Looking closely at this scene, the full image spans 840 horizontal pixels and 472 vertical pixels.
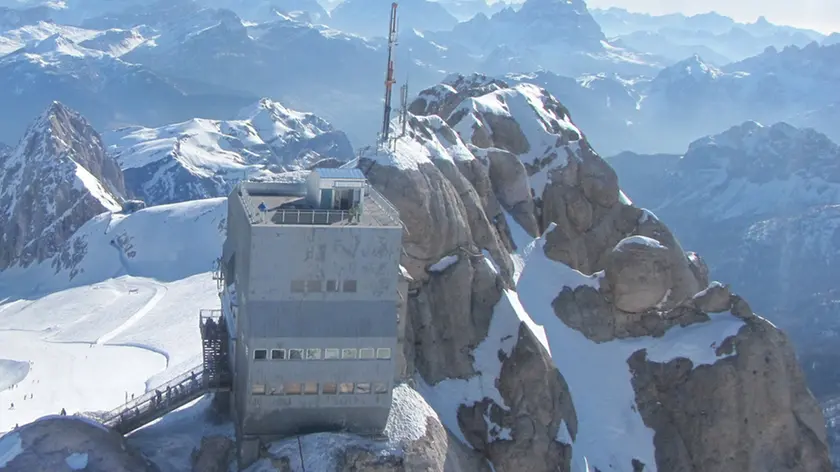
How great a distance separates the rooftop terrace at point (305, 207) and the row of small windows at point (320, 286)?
3025 mm

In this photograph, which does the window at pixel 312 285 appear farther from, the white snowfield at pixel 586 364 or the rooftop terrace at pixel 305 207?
the white snowfield at pixel 586 364

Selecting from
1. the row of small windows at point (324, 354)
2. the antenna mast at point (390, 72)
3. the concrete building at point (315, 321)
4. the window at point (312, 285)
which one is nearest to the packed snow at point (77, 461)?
the concrete building at point (315, 321)

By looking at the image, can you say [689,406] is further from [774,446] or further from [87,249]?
[87,249]

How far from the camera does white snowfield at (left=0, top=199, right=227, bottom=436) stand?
76812mm

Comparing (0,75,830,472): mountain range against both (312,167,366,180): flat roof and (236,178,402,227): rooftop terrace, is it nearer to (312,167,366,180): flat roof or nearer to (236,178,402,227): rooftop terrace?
(236,178,402,227): rooftop terrace

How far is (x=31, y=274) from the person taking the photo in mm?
158000

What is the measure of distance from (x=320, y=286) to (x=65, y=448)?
1474 centimetres

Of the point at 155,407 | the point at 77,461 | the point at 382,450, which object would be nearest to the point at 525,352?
the point at 382,450

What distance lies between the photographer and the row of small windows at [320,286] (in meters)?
45.4

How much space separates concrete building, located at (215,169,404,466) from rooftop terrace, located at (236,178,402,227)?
10 cm

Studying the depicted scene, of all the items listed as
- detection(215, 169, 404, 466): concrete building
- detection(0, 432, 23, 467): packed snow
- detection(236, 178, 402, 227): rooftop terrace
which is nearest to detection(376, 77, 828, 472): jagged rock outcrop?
detection(236, 178, 402, 227): rooftop terrace

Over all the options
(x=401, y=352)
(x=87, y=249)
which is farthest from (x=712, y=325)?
(x=87, y=249)

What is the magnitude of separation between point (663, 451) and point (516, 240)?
2533 centimetres

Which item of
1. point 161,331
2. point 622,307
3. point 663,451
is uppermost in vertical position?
point 622,307
